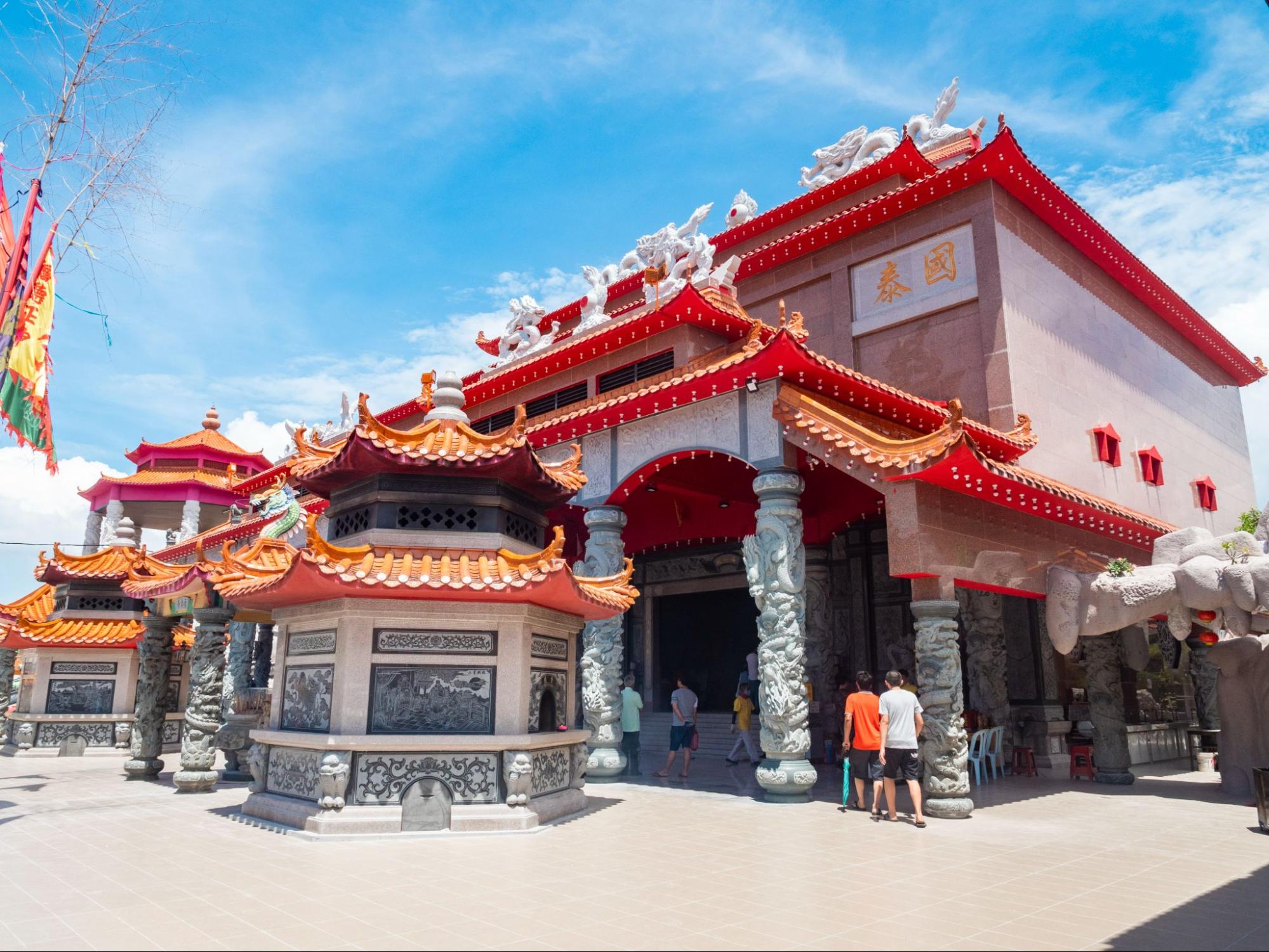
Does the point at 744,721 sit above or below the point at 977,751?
above

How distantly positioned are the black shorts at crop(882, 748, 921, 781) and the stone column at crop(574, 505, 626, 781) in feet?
14.1

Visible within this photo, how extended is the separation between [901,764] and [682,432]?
516cm

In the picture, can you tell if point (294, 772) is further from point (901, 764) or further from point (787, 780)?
point (901, 764)

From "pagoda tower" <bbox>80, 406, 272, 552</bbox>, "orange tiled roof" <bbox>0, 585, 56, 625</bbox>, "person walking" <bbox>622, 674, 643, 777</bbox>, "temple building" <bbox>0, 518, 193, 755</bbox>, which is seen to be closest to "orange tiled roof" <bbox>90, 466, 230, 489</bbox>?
"pagoda tower" <bbox>80, 406, 272, 552</bbox>

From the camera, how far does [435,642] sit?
8.77m

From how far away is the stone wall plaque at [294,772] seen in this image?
8.64m

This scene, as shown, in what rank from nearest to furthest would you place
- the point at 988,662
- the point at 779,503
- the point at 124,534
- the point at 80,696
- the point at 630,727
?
the point at 779,503 < the point at 630,727 < the point at 988,662 < the point at 80,696 < the point at 124,534

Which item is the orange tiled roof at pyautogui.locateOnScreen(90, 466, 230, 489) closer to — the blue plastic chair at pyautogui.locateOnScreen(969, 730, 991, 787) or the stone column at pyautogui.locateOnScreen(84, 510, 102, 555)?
the stone column at pyautogui.locateOnScreen(84, 510, 102, 555)

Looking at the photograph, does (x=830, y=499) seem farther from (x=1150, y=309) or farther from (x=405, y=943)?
(x=405, y=943)

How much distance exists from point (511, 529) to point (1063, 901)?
6345mm

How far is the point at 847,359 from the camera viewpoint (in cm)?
1605

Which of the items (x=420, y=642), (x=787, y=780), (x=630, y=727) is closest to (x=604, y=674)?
(x=630, y=727)

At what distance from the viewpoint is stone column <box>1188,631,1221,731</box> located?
50.1ft

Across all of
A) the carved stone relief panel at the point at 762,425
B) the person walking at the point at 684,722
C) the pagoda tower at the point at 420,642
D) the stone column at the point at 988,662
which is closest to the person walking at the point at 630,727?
the person walking at the point at 684,722
